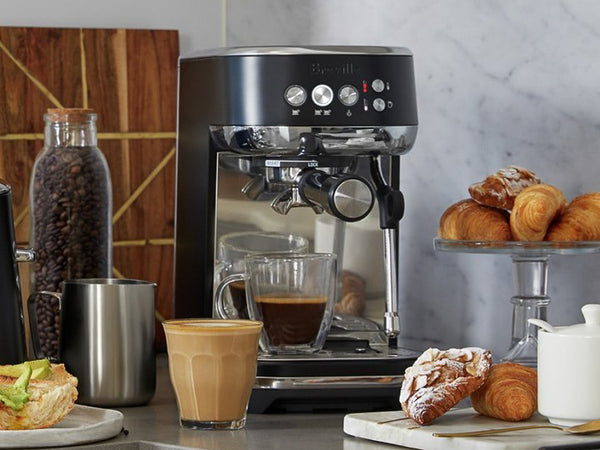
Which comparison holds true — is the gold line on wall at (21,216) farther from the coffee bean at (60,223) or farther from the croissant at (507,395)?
the croissant at (507,395)

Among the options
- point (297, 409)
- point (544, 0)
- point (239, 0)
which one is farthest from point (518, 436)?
point (239, 0)

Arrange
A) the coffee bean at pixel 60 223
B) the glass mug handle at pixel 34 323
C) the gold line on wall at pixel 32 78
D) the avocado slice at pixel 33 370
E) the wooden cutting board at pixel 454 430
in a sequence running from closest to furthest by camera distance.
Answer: the wooden cutting board at pixel 454 430 → the avocado slice at pixel 33 370 → the glass mug handle at pixel 34 323 → the coffee bean at pixel 60 223 → the gold line on wall at pixel 32 78

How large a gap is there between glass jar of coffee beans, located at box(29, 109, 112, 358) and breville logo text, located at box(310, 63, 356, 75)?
13.5 inches

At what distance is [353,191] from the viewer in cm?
128

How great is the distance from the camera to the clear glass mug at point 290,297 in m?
1.32

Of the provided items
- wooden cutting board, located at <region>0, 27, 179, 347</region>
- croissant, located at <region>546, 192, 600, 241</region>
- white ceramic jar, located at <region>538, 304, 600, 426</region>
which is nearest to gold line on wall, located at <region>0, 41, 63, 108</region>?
wooden cutting board, located at <region>0, 27, 179, 347</region>

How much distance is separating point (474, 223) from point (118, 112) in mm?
658

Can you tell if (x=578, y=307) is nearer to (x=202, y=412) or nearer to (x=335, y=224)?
(x=335, y=224)

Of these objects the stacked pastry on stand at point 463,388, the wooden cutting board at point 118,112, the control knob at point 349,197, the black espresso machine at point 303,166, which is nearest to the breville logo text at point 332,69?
the black espresso machine at point 303,166

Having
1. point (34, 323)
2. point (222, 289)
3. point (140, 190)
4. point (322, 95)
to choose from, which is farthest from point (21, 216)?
point (322, 95)

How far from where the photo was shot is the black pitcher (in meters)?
1.32

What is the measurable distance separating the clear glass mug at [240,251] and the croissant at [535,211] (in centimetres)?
26

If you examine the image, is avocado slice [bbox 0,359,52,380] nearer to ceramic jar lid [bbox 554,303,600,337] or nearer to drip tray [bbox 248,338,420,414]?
drip tray [bbox 248,338,420,414]

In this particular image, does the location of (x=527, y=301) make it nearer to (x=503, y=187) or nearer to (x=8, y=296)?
(x=503, y=187)
